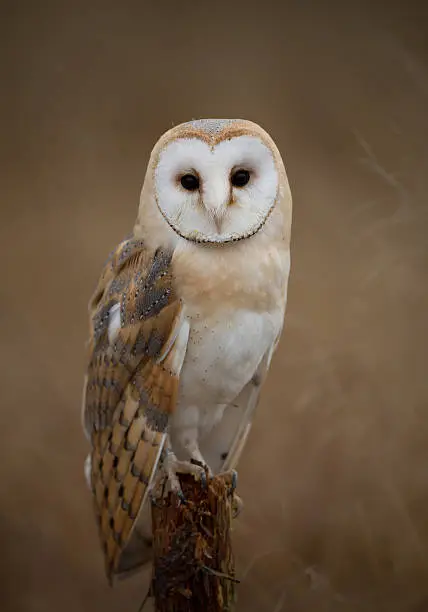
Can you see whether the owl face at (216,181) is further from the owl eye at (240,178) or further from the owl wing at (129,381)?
the owl wing at (129,381)

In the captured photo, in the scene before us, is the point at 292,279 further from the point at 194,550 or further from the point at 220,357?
the point at 194,550

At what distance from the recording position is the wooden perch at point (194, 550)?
4.67 ft

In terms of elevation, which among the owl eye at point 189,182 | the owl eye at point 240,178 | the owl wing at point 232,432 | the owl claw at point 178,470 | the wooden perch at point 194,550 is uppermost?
the owl eye at point 240,178

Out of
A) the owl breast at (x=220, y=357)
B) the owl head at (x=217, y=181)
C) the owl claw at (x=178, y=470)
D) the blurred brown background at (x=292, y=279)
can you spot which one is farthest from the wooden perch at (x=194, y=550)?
the blurred brown background at (x=292, y=279)

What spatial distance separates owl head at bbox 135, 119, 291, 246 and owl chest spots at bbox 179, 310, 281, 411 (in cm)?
15

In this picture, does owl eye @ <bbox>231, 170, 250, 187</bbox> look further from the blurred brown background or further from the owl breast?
the blurred brown background

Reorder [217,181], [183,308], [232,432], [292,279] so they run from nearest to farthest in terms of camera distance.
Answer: [217,181] → [183,308] → [232,432] → [292,279]

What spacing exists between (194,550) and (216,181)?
687 mm

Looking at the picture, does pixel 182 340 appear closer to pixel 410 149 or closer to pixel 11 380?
pixel 11 380

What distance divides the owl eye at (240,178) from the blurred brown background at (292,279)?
0.95 meters

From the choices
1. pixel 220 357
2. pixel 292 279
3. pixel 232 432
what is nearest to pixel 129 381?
pixel 220 357

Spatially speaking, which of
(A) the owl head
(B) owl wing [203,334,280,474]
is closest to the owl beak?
(A) the owl head

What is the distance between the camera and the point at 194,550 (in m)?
1.42

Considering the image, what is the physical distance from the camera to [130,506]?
142 cm
